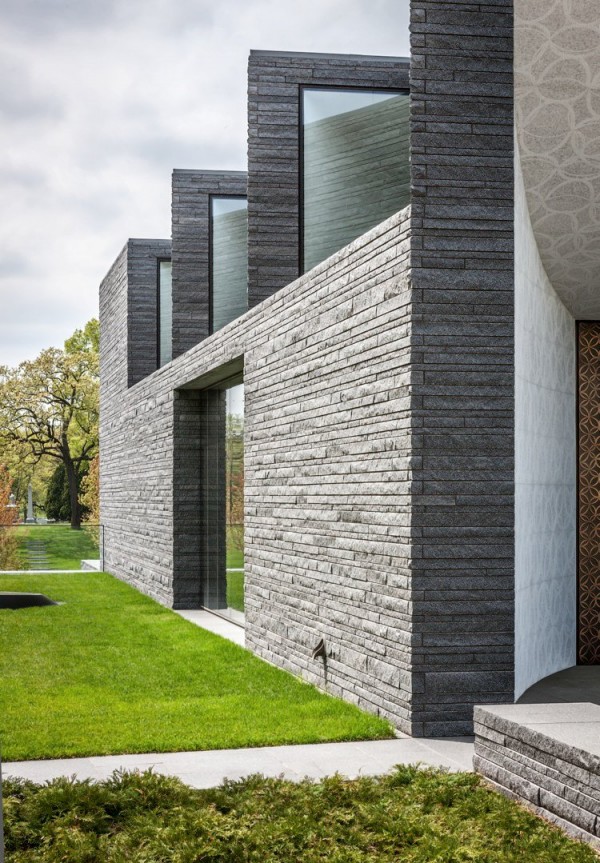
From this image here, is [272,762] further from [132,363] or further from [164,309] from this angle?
[132,363]

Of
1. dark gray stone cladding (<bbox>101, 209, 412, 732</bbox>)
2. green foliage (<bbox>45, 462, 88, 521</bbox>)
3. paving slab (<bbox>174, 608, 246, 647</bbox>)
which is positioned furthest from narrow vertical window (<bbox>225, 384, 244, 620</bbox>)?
green foliage (<bbox>45, 462, 88, 521</bbox>)

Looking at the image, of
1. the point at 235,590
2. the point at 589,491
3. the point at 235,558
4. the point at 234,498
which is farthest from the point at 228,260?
the point at 589,491

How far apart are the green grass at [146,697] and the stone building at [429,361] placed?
0.41 metres

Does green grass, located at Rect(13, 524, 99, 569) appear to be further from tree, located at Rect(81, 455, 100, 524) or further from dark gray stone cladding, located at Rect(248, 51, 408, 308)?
tree, located at Rect(81, 455, 100, 524)

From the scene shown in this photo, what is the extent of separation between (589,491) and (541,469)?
155cm

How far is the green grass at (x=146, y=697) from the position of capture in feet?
21.4

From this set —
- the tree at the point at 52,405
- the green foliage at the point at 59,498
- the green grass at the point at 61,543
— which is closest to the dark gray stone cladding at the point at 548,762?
the green grass at the point at 61,543

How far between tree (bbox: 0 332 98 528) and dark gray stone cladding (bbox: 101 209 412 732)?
29071 mm

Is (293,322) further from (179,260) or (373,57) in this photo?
(179,260)

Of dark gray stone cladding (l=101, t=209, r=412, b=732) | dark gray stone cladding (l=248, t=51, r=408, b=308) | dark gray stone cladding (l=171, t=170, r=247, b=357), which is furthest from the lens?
dark gray stone cladding (l=171, t=170, r=247, b=357)

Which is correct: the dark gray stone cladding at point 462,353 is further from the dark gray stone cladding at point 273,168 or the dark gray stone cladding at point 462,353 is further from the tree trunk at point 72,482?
the tree trunk at point 72,482

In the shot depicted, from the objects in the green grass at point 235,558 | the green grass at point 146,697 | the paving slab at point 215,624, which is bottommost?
the paving slab at point 215,624

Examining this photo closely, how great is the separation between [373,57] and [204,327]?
6.39 meters

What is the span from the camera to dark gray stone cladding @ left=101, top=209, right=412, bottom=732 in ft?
22.6
